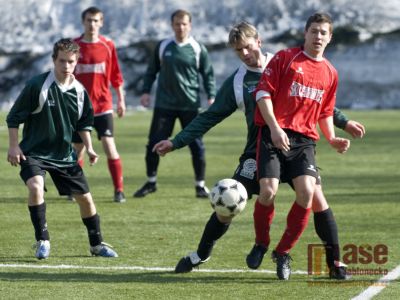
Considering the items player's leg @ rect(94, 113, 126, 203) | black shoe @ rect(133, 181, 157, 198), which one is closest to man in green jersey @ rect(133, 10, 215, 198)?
black shoe @ rect(133, 181, 157, 198)

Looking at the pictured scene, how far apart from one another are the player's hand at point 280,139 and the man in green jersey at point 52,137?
5.78ft

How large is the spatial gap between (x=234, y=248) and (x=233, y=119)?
59.0 feet

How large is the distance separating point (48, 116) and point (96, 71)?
3564 mm

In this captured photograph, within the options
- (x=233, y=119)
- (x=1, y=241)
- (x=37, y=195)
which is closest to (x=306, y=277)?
(x=37, y=195)

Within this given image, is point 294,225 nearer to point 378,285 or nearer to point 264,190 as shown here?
point 264,190

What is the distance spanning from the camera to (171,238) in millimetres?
8836

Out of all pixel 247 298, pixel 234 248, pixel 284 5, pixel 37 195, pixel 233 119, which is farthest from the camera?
pixel 284 5

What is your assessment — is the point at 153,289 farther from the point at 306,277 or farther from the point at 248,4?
the point at 248,4

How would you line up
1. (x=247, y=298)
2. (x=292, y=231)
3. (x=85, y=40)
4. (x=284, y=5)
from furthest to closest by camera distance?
(x=284, y=5) < (x=85, y=40) < (x=292, y=231) < (x=247, y=298)

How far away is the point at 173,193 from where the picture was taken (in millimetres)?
11977

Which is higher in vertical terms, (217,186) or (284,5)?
(217,186)

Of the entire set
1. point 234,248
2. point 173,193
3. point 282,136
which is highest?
point 282,136

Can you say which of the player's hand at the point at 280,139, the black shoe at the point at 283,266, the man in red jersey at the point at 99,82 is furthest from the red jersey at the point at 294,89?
the man in red jersey at the point at 99,82

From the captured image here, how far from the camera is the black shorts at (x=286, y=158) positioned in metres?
6.97
